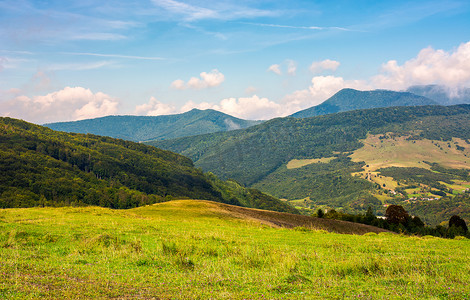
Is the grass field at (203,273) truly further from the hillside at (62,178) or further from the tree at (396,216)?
the hillside at (62,178)

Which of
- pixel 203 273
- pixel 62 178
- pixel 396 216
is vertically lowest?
pixel 396 216

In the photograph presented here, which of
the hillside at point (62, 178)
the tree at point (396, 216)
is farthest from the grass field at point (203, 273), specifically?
the hillside at point (62, 178)

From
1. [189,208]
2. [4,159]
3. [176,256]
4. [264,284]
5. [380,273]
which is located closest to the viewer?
[264,284]

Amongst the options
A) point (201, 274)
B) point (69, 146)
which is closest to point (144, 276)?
point (201, 274)

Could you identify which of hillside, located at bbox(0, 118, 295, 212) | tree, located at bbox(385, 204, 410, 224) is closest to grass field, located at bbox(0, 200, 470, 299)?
tree, located at bbox(385, 204, 410, 224)

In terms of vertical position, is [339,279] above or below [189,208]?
above

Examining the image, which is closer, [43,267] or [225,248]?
[43,267]

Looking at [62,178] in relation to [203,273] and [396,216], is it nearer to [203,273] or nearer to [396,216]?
[396,216]

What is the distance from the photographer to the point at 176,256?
44.4 ft

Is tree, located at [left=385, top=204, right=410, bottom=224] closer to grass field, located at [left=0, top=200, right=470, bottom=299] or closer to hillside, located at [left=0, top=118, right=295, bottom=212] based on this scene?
grass field, located at [left=0, top=200, right=470, bottom=299]

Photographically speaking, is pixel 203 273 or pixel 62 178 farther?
pixel 62 178

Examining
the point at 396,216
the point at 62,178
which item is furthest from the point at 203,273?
the point at 62,178

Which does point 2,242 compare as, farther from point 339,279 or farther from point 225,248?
point 339,279

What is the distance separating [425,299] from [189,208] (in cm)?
3795
